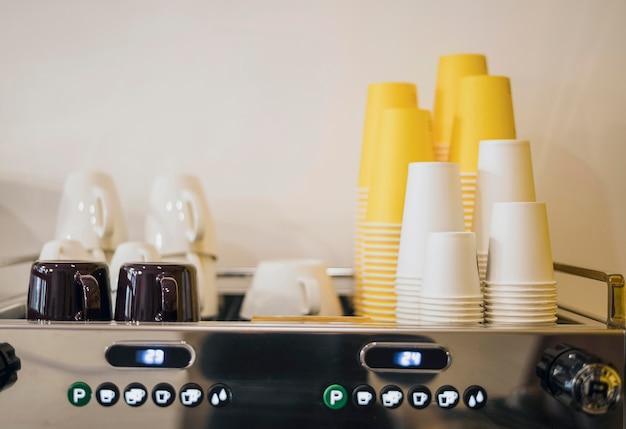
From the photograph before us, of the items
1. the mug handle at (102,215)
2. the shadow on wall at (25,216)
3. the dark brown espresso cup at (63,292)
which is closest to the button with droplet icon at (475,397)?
the dark brown espresso cup at (63,292)

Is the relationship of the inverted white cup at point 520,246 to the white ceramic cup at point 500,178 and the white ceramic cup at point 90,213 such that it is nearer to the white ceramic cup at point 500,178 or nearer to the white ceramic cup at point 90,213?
the white ceramic cup at point 500,178

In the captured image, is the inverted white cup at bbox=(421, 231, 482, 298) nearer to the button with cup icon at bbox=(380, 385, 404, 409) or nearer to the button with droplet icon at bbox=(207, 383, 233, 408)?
the button with cup icon at bbox=(380, 385, 404, 409)

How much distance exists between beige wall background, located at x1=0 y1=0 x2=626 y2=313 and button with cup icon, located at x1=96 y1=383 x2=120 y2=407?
1.64 feet

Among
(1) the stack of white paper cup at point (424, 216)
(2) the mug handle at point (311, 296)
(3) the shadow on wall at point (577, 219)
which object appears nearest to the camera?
(1) the stack of white paper cup at point (424, 216)

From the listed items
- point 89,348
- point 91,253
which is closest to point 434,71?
point 91,253

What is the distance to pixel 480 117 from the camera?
0.82 m

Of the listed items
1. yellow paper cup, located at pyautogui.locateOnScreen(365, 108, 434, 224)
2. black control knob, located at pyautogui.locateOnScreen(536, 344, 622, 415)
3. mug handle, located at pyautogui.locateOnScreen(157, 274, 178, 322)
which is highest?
yellow paper cup, located at pyautogui.locateOnScreen(365, 108, 434, 224)

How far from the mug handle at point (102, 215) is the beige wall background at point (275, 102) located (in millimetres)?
196

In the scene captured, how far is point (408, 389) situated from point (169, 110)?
0.65 metres

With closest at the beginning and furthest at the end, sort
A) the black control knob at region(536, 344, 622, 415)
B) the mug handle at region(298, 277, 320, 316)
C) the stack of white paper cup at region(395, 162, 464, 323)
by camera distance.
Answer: the black control knob at region(536, 344, 622, 415) < the stack of white paper cup at region(395, 162, 464, 323) < the mug handle at region(298, 277, 320, 316)

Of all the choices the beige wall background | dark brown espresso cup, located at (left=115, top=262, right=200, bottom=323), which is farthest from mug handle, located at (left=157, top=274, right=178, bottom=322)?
the beige wall background

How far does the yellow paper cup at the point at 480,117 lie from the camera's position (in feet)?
2.69

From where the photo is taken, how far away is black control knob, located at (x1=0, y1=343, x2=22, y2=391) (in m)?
0.63

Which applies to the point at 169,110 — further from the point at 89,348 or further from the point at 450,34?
the point at 89,348
